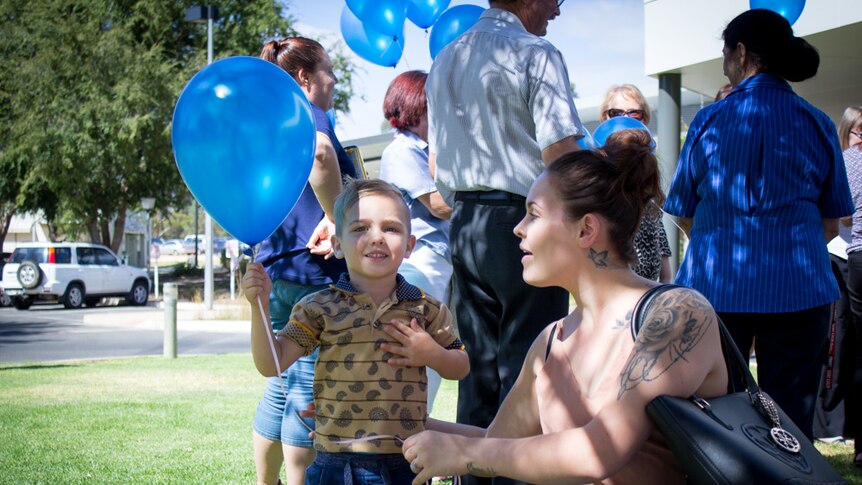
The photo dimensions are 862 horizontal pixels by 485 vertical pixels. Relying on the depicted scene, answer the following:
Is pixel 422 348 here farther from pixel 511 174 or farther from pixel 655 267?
pixel 655 267

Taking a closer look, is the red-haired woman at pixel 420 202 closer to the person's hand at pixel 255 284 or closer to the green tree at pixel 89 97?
the person's hand at pixel 255 284

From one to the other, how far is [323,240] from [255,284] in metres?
0.92

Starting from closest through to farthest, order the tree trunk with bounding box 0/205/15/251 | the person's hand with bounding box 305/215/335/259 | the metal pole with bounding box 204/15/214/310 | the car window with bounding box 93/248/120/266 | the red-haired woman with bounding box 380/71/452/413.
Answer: the person's hand with bounding box 305/215/335/259, the red-haired woman with bounding box 380/71/452/413, the metal pole with bounding box 204/15/214/310, the car window with bounding box 93/248/120/266, the tree trunk with bounding box 0/205/15/251

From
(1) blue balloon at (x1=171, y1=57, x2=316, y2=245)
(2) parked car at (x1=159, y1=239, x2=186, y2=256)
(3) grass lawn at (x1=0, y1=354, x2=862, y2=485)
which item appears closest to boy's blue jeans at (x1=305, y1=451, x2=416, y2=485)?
(1) blue balloon at (x1=171, y1=57, x2=316, y2=245)

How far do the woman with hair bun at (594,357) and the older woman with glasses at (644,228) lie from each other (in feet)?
0.94

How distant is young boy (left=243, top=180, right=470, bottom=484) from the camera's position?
104 inches

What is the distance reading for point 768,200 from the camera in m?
3.32

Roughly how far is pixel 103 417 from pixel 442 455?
18.2 feet

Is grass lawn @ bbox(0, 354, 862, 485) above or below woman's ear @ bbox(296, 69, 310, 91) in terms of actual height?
below

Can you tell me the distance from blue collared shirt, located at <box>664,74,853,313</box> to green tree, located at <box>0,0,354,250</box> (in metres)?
27.4

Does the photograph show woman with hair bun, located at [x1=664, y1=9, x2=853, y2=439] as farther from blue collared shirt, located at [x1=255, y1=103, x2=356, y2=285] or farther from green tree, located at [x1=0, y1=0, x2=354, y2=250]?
green tree, located at [x1=0, y1=0, x2=354, y2=250]

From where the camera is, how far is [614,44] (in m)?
19.9

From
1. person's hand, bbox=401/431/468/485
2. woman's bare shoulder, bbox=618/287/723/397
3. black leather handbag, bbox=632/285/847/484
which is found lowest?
person's hand, bbox=401/431/468/485

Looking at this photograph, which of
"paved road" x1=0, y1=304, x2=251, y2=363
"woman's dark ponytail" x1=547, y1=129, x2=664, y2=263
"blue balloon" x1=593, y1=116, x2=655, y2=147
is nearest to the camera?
"woman's dark ponytail" x1=547, y1=129, x2=664, y2=263
